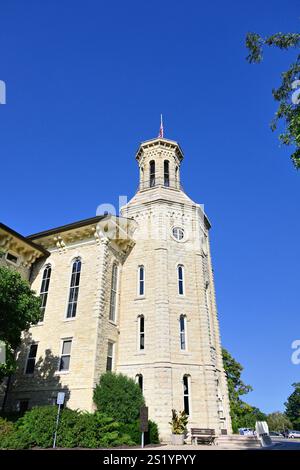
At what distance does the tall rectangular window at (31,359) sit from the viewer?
77.9 feet

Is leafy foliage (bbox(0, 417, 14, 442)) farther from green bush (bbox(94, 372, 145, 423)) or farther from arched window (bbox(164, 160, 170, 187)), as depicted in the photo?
arched window (bbox(164, 160, 170, 187))

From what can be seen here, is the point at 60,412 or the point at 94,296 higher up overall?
the point at 94,296

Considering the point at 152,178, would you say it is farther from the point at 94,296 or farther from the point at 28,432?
the point at 28,432

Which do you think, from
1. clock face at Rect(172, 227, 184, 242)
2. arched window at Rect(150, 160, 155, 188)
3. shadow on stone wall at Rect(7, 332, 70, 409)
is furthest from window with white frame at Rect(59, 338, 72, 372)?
arched window at Rect(150, 160, 155, 188)

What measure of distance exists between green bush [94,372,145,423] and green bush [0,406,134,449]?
1.29 meters

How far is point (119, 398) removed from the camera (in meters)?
20.0

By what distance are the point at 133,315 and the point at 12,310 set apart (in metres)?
9.92

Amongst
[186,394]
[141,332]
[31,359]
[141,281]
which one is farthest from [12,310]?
[186,394]

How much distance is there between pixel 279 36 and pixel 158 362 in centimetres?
1930

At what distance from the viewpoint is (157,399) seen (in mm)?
21609

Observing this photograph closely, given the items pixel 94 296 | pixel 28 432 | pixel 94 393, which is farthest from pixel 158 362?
pixel 28 432

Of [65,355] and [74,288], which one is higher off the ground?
[74,288]

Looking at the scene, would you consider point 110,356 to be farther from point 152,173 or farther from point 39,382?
point 152,173

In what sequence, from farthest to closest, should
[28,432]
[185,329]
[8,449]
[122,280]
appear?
1. [122,280]
2. [185,329]
3. [28,432]
4. [8,449]
